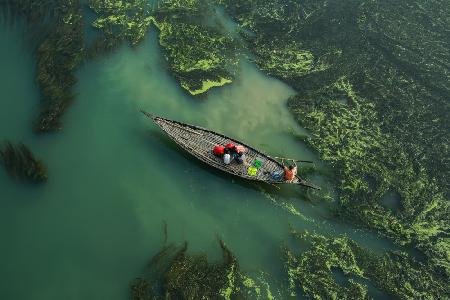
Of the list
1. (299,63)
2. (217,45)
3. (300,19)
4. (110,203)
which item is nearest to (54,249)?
(110,203)

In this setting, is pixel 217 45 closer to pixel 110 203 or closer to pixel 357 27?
pixel 357 27

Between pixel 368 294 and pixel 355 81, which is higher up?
pixel 355 81

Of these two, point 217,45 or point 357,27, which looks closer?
point 217,45

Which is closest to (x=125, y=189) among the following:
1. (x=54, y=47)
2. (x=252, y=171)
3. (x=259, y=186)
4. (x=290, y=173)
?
(x=252, y=171)

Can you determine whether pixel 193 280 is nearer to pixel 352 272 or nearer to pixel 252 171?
pixel 252 171

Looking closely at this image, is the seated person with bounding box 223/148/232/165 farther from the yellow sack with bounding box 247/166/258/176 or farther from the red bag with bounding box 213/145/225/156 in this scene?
the yellow sack with bounding box 247/166/258/176

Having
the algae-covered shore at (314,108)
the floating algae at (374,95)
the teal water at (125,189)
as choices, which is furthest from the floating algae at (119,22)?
the floating algae at (374,95)

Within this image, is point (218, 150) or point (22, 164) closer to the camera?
point (22, 164)
